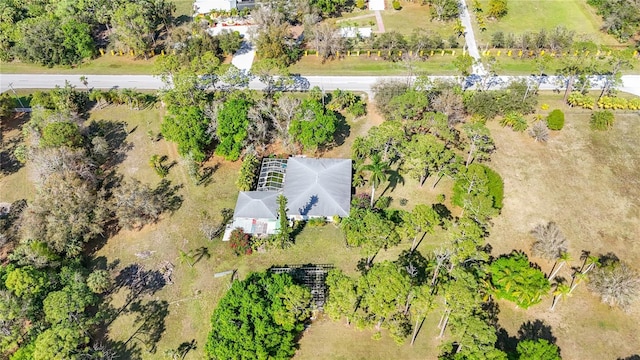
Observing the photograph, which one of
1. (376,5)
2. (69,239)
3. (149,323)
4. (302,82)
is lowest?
(149,323)

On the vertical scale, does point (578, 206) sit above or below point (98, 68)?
below

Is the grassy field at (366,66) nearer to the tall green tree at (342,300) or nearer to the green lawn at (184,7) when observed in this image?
the green lawn at (184,7)

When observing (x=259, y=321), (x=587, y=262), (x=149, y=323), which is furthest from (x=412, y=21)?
(x=149, y=323)

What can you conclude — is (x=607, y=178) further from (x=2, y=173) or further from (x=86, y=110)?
(x=2, y=173)

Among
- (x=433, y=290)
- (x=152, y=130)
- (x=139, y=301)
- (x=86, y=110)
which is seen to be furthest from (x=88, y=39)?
(x=433, y=290)

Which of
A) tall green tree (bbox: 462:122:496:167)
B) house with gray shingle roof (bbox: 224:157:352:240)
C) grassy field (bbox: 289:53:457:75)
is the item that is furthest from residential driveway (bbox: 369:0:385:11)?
house with gray shingle roof (bbox: 224:157:352:240)

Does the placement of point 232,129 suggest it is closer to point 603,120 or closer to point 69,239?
point 69,239

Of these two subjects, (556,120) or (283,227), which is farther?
(556,120)

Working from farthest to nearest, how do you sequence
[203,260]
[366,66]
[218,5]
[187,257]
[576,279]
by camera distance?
[218,5] < [366,66] < [203,260] < [187,257] < [576,279]

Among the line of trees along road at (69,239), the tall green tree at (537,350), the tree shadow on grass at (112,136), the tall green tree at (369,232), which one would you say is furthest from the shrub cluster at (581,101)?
the tree shadow on grass at (112,136)
